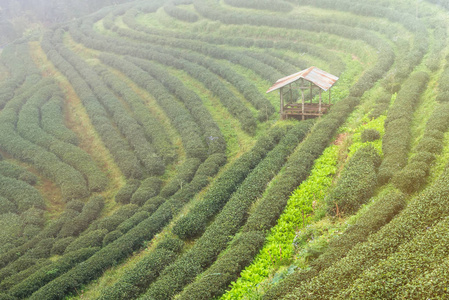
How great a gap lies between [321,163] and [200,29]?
142 feet

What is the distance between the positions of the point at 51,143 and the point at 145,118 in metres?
8.96

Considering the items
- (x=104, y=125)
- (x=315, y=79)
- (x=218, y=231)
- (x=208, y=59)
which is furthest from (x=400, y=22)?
(x=218, y=231)

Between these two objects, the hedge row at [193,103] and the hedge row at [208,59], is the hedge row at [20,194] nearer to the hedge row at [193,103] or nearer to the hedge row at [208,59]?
the hedge row at [193,103]

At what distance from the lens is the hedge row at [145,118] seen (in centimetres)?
2939

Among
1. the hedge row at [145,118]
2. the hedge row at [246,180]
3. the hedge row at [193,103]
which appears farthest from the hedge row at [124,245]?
the hedge row at [145,118]

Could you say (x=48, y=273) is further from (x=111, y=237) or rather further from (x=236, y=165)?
(x=236, y=165)

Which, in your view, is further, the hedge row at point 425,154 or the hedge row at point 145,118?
the hedge row at point 145,118

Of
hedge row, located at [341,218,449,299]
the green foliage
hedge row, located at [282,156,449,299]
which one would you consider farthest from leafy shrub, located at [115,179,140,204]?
hedge row, located at [341,218,449,299]

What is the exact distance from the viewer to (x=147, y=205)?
23.1m

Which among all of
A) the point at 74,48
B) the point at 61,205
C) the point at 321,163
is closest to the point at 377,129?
the point at 321,163

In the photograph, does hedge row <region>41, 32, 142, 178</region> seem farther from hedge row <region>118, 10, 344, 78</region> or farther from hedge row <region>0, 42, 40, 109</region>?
hedge row <region>118, 10, 344, 78</region>

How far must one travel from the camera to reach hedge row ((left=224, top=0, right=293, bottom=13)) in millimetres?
52294

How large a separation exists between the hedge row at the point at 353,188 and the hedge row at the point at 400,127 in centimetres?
62

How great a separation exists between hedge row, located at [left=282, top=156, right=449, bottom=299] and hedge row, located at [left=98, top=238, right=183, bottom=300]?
8042 millimetres
